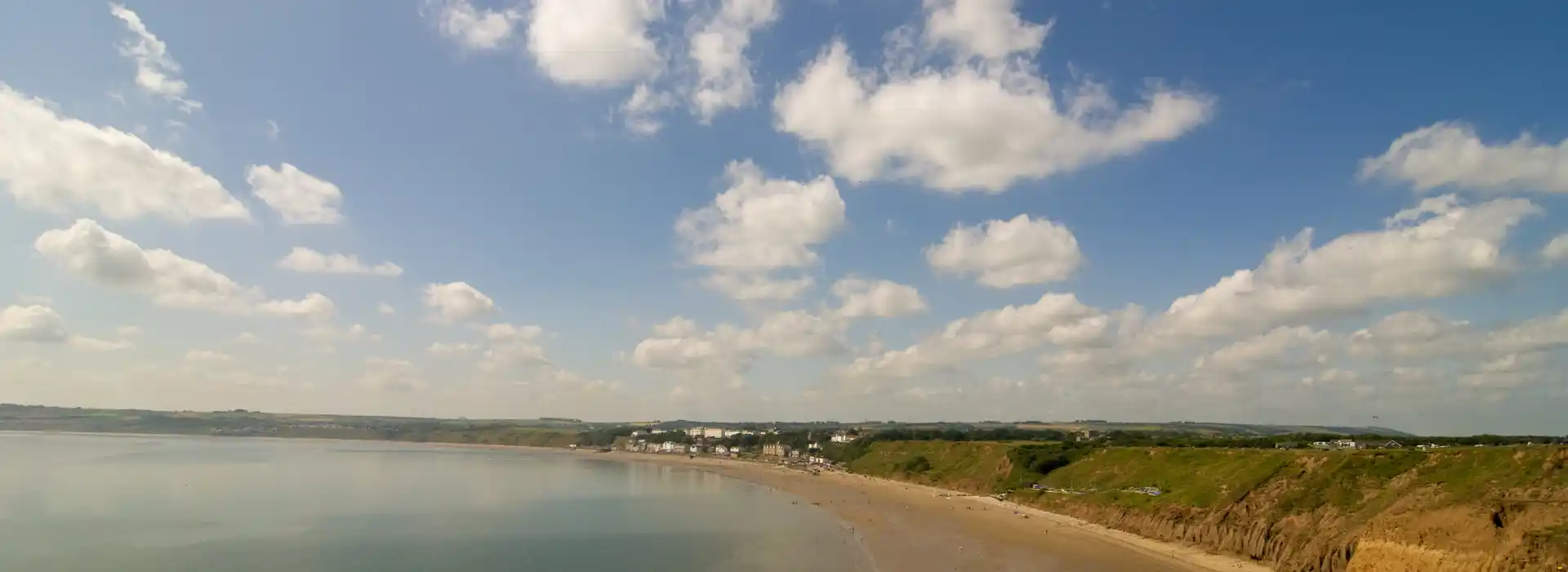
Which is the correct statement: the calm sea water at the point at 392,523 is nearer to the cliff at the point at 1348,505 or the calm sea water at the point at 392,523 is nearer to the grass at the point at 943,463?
the grass at the point at 943,463

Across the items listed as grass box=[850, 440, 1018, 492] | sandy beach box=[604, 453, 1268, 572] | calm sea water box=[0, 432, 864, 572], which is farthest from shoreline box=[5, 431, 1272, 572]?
grass box=[850, 440, 1018, 492]

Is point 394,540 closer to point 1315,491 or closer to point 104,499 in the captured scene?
point 104,499

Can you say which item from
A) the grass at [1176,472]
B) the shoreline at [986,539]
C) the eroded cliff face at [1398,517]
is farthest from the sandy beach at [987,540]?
the grass at [1176,472]

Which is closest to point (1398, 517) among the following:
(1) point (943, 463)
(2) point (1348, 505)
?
(2) point (1348, 505)

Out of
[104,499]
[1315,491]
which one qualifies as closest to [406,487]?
[104,499]

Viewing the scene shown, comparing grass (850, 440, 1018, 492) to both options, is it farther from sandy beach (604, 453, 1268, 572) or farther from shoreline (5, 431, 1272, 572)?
sandy beach (604, 453, 1268, 572)

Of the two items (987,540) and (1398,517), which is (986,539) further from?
(1398,517)
